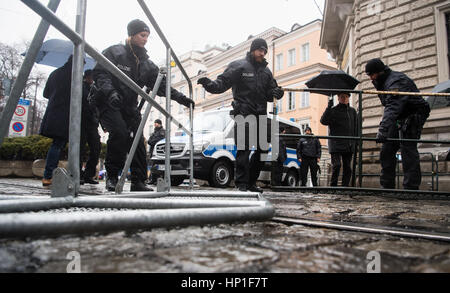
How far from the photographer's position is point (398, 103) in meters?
4.23

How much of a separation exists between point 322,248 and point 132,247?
54cm

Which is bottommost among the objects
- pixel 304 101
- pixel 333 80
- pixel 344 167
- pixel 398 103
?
pixel 344 167

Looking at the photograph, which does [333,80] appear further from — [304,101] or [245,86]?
[304,101]

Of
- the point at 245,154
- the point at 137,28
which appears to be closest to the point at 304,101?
the point at 245,154

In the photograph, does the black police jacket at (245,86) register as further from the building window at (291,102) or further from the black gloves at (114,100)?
the building window at (291,102)

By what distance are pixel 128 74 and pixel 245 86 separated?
1.36 meters

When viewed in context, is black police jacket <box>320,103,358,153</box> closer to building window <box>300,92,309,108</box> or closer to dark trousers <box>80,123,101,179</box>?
dark trousers <box>80,123,101,179</box>

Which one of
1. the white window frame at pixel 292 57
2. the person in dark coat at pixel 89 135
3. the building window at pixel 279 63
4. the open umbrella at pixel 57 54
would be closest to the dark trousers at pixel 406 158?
the open umbrella at pixel 57 54

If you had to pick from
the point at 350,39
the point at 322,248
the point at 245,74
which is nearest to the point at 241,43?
the point at 350,39

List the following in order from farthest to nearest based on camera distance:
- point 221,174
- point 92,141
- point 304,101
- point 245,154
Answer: point 304,101, point 221,174, point 92,141, point 245,154
